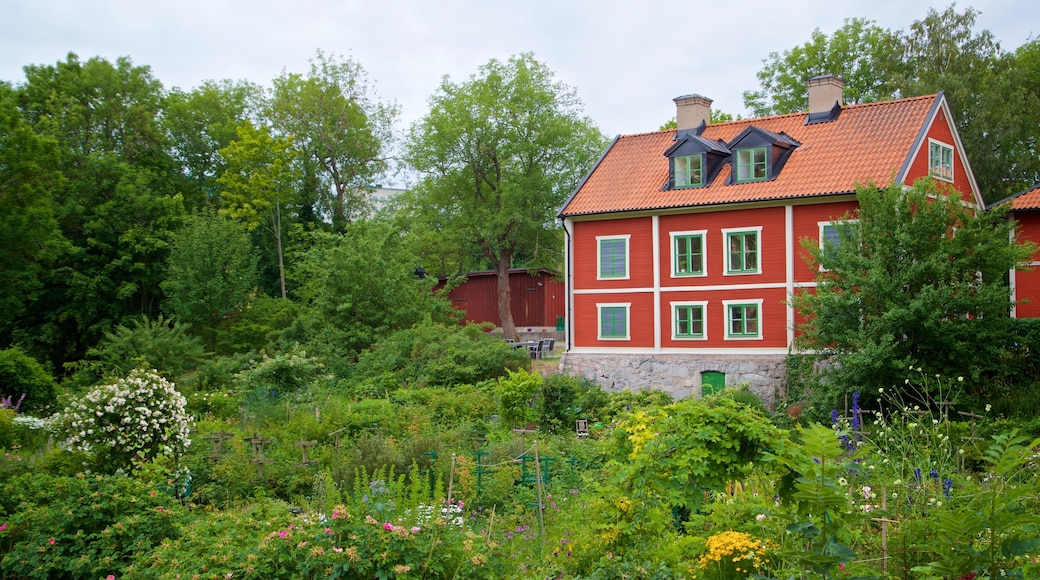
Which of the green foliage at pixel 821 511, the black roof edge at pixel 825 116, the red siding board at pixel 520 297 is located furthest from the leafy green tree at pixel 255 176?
the green foliage at pixel 821 511

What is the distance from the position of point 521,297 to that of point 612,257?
16.2 meters

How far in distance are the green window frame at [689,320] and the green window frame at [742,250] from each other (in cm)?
141

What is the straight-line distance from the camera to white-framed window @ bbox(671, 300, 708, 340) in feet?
81.3

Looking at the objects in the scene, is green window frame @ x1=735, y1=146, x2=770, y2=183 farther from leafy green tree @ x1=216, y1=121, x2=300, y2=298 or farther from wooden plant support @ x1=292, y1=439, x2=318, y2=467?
leafy green tree @ x1=216, y1=121, x2=300, y2=298

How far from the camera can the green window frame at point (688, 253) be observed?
82.1ft

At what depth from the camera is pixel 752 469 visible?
7.32m

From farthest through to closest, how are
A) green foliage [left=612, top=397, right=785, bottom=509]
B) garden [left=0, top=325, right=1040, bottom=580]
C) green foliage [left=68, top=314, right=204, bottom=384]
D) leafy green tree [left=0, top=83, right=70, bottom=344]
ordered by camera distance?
leafy green tree [left=0, top=83, right=70, bottom=344] → green foliage [left=68, top=314, right=204, bottom=384] → green foliage [left=612, top=397, right=785, bottom=509] → garden [left=0, top=325, right=1040, bottom=580]

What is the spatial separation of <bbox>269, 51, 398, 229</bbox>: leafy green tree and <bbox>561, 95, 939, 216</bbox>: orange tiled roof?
64.9 feet

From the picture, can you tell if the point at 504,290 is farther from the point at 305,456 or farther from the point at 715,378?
the point at 305,456

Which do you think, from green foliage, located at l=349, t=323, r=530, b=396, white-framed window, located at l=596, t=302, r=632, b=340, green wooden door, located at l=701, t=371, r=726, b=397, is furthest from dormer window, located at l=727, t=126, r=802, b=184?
green foliage, located at l=349, t=323, r=530, b=396

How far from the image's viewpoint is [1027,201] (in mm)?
24250

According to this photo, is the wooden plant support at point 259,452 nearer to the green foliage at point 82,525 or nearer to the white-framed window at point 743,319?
the green foliage at point 82,525

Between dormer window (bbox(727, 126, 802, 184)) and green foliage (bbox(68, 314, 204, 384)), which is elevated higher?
dormer window (bbox(727, 126, 802, 184))

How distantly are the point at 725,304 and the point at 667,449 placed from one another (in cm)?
1798
